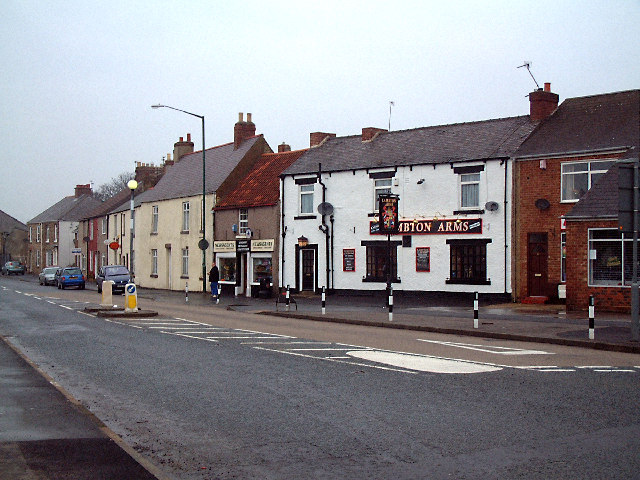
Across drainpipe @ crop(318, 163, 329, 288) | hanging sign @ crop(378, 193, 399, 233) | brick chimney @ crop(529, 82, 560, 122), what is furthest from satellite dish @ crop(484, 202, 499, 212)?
drainpipe @ crop(318, 163, 329, 288)

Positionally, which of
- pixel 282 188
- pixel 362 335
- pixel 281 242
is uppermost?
pixel 282 188

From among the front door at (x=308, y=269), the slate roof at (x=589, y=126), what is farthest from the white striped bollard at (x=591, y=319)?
the front door at (x=308, y=269)

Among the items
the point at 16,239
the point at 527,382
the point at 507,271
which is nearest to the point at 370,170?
the point at 507,271

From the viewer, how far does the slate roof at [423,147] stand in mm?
32562

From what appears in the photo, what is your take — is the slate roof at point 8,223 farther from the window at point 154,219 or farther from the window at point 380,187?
the window at point 380,187

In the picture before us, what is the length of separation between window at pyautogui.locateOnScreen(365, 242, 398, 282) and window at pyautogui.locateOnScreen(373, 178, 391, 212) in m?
1.86

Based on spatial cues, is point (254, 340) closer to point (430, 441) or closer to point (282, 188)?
point (430, 441)

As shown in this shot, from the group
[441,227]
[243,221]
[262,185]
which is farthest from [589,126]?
[243,221]

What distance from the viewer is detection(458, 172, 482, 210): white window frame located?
32406 mm

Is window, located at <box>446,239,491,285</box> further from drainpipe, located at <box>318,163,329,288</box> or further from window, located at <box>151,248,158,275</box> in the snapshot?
window, located at <box>151,248,158,275</box>

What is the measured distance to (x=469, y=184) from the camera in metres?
32.7

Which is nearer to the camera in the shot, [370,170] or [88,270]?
[370,170]

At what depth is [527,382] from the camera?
A: 11.0 m

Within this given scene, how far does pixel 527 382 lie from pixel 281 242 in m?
29.4
